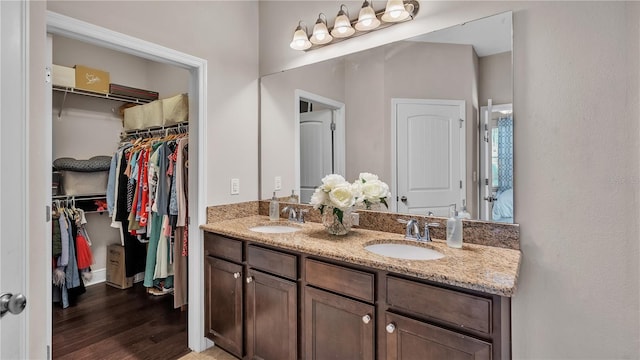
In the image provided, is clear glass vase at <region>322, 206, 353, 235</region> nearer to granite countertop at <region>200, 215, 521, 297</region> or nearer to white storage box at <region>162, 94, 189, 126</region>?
granite countertop at <region>200, 215, 521, 297</region>

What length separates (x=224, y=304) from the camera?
6.63 ft

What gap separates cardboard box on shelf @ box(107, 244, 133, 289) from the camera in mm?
3217

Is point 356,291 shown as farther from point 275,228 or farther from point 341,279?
point 275,228

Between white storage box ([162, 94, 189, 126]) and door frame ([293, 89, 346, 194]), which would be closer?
door frame ([293, 89, 346, 194])

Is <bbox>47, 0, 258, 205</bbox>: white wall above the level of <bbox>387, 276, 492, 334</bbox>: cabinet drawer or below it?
above

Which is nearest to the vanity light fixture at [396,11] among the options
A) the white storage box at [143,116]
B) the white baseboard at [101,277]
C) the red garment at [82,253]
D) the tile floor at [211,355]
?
the white storage box at [143,116]

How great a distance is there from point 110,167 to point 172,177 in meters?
1.04

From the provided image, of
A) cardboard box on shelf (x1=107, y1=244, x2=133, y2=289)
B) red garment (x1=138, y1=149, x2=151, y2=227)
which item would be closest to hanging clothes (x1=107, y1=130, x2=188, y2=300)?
red garment (x1=138, y1=149, x2=151, y2=227)

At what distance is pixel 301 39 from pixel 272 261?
4.82 feet
